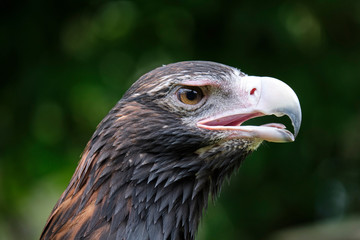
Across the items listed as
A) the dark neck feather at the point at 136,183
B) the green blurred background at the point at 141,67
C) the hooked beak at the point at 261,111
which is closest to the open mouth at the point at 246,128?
the hooked beak at the point at 261,111

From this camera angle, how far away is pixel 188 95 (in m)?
2.74

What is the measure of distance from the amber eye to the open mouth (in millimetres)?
126

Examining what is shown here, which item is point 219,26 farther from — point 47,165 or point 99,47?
point 47,165

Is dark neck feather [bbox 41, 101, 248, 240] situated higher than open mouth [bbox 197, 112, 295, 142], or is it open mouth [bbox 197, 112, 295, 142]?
open mouth [bbox 197, 112, 295, 142]

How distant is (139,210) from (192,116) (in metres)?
0.58

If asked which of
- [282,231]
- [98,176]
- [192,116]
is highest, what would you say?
[192,116]

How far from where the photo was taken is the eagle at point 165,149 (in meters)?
2.63

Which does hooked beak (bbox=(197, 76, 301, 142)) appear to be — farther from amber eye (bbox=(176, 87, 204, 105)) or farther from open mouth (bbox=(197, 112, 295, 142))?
amber eye (bbox=(176, 87, 204, 105))

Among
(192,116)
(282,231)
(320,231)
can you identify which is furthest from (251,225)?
(192,116)

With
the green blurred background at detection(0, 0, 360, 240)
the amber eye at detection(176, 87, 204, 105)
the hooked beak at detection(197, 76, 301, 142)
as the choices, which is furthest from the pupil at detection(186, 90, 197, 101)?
the green blurred background at detection(0, 0, 360, 240)

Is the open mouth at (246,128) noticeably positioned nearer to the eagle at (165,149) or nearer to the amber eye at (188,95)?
the eagle at (165,149)

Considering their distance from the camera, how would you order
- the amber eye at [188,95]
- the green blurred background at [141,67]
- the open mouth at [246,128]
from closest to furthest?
the open mouth at [246,128] → the amber eye at [188,95] → the green blurred background at [141,67]

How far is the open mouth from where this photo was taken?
103 inches

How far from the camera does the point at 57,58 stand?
5512 millimetres
